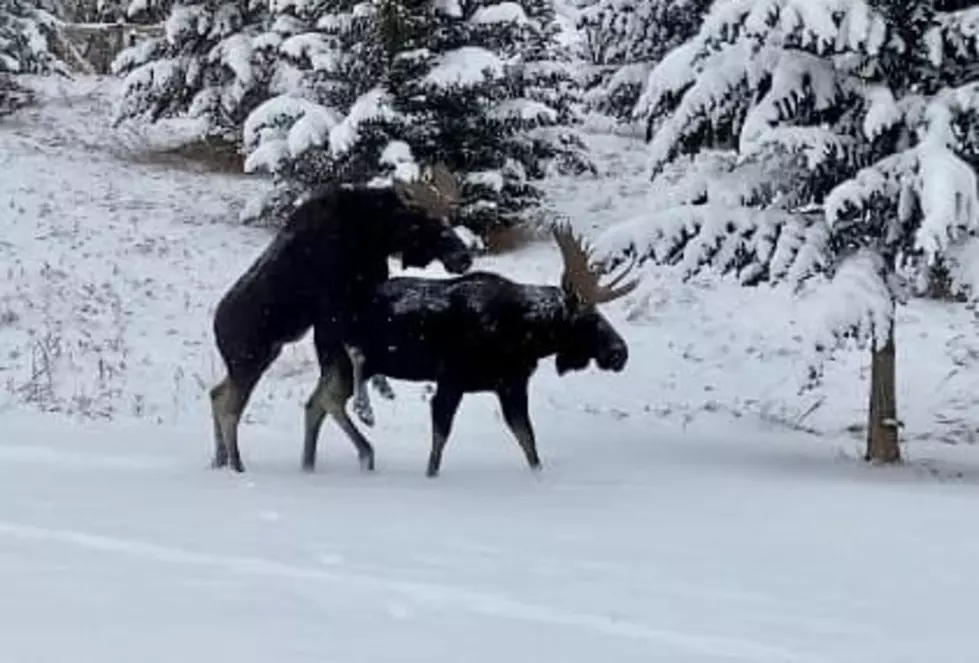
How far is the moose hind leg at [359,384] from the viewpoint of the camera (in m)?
11.2

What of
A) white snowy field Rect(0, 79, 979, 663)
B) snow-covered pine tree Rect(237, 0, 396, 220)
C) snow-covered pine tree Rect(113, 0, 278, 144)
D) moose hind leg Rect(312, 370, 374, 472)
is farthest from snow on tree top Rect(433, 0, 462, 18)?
moose hind leg Rect(312, 370, 374, 472)

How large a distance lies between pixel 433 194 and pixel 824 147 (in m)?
2.84

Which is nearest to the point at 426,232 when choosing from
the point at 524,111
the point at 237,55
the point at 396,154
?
the point at 396,154

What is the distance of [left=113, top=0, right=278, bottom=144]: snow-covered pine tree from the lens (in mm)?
21016

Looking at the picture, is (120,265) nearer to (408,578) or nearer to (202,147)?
(202,147)

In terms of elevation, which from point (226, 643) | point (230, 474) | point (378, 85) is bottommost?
point (230, 474)

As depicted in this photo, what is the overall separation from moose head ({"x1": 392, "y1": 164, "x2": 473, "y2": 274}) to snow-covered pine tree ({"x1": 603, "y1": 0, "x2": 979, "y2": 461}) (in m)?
1.41

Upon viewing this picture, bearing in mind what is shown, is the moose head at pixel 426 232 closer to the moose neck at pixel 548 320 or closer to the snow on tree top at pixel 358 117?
the moose neck at pixel 548 320

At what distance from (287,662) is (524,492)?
5.15 m

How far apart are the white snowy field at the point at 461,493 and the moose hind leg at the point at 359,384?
16.9 inches

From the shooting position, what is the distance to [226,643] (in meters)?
5.57

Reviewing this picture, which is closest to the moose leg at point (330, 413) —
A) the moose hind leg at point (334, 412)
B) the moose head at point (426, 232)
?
the moose hind leg at point (334, 412)

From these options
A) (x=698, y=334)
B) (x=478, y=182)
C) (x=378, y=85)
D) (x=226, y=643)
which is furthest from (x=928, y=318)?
(x=226, y=643)

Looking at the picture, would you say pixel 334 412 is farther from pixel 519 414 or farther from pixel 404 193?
pixel 404 193
